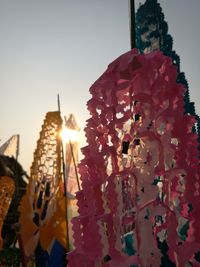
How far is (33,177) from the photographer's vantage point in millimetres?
5117

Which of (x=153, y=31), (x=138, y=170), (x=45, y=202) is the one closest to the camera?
(x=138, y=170)

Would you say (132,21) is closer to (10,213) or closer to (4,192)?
(4,192)

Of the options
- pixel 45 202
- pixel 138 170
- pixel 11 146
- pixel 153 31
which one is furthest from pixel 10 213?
pixel 138 170

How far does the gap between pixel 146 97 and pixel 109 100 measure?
23 cm

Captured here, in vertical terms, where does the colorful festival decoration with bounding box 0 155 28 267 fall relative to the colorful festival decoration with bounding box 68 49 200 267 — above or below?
below

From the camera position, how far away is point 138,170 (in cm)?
169

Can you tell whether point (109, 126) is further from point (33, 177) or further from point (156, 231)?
point (33, 177)

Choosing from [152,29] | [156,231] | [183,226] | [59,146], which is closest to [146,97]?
[156,231]

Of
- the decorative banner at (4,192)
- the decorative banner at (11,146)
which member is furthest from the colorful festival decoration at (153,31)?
the decorative banner at (11,146)

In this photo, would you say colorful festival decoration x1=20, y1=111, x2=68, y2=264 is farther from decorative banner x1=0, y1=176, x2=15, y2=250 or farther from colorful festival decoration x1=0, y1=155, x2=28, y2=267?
decorative banner x1=0, y1=176, x2=15, y2=250

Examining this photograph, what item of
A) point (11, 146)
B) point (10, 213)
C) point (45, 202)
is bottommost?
point (10, 213)

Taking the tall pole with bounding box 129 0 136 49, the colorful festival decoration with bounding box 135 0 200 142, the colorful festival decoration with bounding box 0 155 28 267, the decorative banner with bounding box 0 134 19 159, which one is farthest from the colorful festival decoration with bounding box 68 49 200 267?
the decorative banner with bounding box 0 134 19 159

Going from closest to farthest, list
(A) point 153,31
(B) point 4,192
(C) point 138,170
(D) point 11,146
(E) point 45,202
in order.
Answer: (C) point 138,170 < (A) point 153,31 < (E) point 45,202 < (B) point 4,192 < (D) point 11,146

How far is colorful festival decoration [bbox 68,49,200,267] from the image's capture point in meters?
1.59
